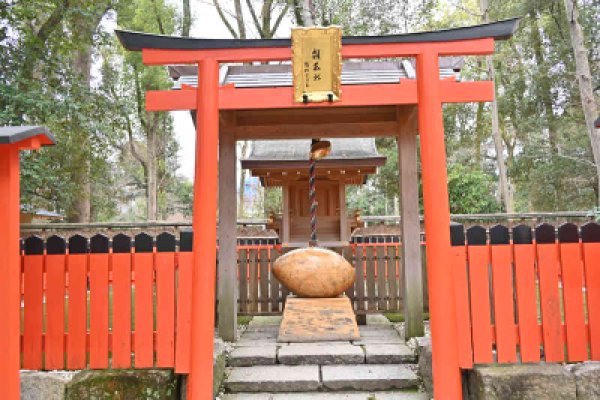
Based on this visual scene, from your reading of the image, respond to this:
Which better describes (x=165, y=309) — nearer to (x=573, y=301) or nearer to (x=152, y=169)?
(x=573, y=301)

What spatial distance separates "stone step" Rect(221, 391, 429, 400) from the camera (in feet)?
13.8

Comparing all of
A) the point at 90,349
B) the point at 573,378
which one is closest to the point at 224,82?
the point at 90,349

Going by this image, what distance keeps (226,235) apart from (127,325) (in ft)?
7.22

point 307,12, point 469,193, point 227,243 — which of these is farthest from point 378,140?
point 227,243

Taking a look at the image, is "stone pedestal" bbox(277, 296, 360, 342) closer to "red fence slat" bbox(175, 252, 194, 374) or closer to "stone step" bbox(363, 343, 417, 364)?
"stone step" bbox(363, 343, 417, 364)

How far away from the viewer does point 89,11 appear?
949cm

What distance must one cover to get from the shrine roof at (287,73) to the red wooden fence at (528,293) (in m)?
1.81

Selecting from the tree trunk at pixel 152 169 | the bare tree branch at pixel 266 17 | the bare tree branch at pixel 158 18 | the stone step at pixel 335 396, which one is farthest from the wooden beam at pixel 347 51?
the tree trunk at pixel 152 169

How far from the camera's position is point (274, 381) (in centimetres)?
440

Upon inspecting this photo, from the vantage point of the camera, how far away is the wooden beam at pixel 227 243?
577 centimetres

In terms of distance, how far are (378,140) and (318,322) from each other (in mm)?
16146

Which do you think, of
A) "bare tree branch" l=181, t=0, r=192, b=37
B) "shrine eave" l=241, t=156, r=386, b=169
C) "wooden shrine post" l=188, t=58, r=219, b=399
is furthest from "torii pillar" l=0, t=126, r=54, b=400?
"bare tree branch" l=181, t=0, r=192, b=37

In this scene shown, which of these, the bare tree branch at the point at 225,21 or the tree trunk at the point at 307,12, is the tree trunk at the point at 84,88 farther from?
the bare tree branch at the point at 225,21

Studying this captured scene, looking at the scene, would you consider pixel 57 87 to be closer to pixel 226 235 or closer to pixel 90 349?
pixel 226 235
